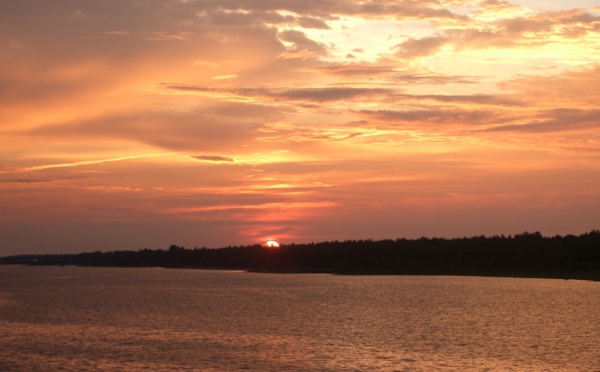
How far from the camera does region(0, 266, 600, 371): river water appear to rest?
36125 millimetres

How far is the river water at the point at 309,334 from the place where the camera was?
36.1 m

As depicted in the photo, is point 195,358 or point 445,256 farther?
point 445,256

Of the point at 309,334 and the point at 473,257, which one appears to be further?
A: the point at 473,257

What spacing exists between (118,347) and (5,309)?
33.8m

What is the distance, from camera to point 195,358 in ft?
125

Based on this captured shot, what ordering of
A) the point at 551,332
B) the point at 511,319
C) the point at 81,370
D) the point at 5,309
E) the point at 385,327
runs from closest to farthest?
the point at 81,370
the point at 551,332
the point at 385,327
the point at 511,319
the point at 5,309

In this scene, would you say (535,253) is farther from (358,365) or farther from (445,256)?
(358,365)

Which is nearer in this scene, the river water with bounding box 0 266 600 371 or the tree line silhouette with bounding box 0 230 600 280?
the river water with bounding box 0 266 600 371

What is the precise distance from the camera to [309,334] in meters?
48.2

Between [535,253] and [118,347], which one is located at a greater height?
[535,253]

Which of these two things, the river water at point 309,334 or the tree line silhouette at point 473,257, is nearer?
the river water at point 309,334

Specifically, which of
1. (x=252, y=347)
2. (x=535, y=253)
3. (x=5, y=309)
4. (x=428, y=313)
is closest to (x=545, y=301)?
(x=428, y=313)

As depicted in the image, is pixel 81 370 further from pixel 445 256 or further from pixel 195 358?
pixel 445 256

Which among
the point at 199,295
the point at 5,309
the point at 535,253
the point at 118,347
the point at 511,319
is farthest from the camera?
the point at 535,253
